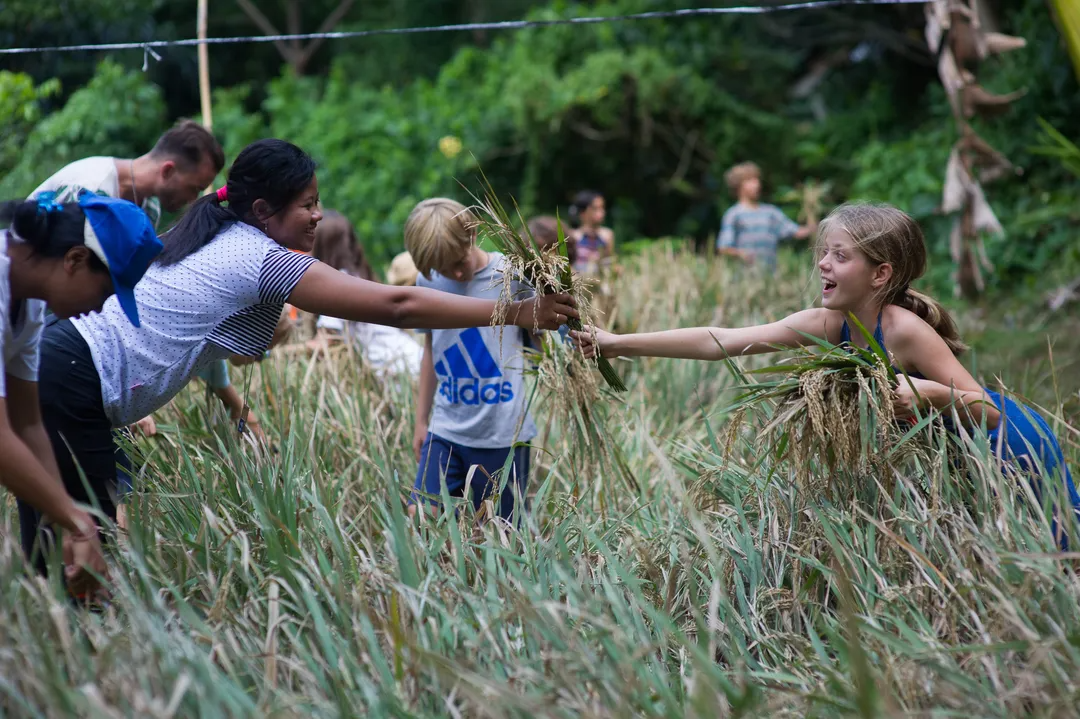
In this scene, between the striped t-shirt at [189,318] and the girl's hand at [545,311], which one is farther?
the girl's hand at [545,311]

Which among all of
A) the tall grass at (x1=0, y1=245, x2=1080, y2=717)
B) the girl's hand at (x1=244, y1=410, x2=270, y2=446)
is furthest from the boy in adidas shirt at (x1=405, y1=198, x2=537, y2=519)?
the girl's hand at (x1=244, y1=410, x2=270, y2=446)

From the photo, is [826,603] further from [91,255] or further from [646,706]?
[91,255]

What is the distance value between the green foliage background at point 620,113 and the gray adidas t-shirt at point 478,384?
24.2ft

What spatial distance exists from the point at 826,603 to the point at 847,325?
762 millimetres

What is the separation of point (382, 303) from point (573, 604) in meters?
0.90

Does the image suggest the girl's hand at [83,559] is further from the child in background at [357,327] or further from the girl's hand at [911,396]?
the child in background at [357,327]

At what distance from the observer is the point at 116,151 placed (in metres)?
11.3

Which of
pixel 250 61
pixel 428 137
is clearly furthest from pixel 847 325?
pixel 250 61

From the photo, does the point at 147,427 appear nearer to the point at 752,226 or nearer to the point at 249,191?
the point at 249,191

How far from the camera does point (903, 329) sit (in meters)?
2.84

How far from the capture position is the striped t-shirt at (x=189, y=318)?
8.66 ft

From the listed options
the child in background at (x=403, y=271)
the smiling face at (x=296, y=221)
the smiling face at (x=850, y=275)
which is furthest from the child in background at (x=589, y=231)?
the smiling face at (x=296, y=221)

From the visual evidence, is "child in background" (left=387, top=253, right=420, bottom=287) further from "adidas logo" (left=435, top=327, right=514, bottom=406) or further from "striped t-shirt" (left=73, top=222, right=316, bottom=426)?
"striped t-shirt" (left=73, top=222, right=316, bottom=426)

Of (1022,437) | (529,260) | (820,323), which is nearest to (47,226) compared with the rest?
(529,260)
